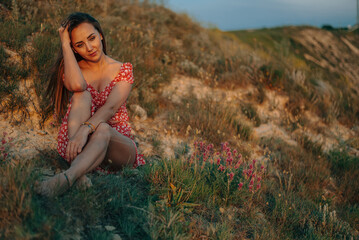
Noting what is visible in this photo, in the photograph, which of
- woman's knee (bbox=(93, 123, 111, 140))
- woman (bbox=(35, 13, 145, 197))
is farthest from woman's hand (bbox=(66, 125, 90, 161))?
woman's knee (bbox=(93, 123, 111, 140))

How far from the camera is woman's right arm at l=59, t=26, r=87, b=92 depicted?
3.01 meters

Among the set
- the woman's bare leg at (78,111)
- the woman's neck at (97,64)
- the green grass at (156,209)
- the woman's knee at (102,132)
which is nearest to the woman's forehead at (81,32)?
the woman's neck at (97,64)

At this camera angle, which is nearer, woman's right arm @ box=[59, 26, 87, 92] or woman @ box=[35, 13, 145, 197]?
woman @ box=[35, 13, 145, 197]

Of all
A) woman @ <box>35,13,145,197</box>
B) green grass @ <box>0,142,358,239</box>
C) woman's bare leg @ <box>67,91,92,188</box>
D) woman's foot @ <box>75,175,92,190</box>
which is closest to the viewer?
green grass @ <box>0,142,358,239</box>

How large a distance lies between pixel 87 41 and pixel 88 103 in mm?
688

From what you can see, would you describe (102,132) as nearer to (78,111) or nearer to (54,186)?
(78,111)

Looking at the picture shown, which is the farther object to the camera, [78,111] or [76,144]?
[78,111]

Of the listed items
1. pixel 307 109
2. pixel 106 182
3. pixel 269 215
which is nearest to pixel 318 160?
pixel 307 109

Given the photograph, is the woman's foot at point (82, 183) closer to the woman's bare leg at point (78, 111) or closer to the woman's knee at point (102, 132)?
the woman's knee at point (102, 132)

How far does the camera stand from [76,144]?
259 centimetres

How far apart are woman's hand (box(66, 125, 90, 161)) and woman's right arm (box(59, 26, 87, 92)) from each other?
61 centimetres

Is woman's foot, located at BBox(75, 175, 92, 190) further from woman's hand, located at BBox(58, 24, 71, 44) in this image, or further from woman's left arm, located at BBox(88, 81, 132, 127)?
Result: woman's hand, located at BBox(58, 24, 71, 44)

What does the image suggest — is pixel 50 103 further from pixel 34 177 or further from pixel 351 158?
pixel 351 158

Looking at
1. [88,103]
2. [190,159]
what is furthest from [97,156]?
[190,159]
